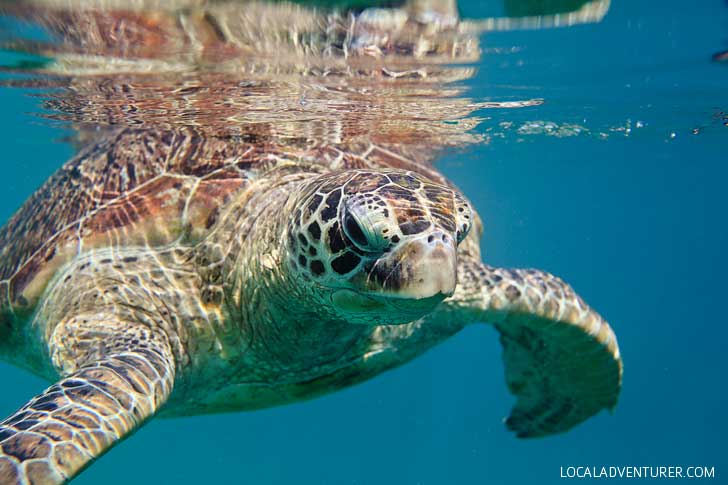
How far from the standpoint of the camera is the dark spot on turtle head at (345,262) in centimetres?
253

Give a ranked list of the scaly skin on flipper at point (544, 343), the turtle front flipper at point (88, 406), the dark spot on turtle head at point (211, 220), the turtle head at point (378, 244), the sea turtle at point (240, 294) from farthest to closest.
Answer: the scaly skin on flipper at point (544, 343) < the dark spot on turtle head at point (211, 220) < the sea turtle at point (240, 294) < the turtle head at point (378, 244) < the turtle front flipper at point (88, 406)

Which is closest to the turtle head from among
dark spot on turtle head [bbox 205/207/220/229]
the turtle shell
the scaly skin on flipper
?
dark spot on turtle head [bbox 205/207/220/229]

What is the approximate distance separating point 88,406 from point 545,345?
4.07 meters

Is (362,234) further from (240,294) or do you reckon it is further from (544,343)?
(544,343)

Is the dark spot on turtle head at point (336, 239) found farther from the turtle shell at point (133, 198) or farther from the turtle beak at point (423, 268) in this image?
the turtle shell at point (133, 198)

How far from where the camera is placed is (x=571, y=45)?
19.7ft

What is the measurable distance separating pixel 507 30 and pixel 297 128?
384 centimetres

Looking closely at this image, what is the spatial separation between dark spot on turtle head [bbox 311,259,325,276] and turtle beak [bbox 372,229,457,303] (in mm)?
429

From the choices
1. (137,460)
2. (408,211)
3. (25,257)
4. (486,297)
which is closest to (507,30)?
(486,297)

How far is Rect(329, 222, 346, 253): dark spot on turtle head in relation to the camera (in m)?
2.56

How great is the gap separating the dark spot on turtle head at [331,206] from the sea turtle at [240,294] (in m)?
0.01

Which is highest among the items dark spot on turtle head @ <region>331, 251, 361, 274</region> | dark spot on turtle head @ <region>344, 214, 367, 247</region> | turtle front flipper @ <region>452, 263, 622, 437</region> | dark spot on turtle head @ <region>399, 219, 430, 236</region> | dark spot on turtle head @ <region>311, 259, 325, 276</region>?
dark spot on turtle head @ <region>399, 219, 430, 236</region>

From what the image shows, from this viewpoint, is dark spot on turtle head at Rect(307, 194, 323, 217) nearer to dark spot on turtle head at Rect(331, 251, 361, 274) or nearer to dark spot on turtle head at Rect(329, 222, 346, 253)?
dark spot on turtle head at Rect(329, 222, 346, 253)

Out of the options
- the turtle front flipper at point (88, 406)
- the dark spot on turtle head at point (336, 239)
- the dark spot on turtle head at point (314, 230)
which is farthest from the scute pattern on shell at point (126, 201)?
the dark spot on turtle head at point (336, 239)
